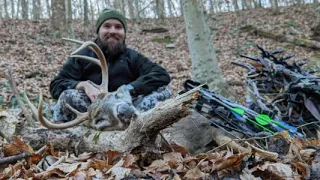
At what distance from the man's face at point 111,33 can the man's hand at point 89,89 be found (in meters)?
0.70

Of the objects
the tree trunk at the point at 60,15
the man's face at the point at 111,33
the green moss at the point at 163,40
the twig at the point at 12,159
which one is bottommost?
the twig at the point at 12,159

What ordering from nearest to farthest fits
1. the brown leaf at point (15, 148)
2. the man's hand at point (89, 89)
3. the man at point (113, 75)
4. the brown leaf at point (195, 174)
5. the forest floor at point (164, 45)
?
the brown leaf at point (195, 174)
the brown leaf at point (15, 148)
the man's hand at point (89, 89)
the man at point (113, 75)
the forest floor at point (164, 45)

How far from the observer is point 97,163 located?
241cm

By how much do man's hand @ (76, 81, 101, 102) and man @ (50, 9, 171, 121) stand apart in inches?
0.4

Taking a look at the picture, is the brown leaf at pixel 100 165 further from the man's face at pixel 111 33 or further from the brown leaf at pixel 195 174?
the man's face at pixel 111 33

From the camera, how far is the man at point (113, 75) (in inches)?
157

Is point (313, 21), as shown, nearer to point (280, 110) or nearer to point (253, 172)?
point (280, 110)

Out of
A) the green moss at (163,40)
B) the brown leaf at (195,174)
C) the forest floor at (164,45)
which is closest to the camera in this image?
the brown leaf at (195,174)

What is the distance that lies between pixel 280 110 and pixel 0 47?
11154 mm

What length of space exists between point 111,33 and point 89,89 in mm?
950

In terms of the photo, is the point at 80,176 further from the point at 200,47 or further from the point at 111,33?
the point at 200,47

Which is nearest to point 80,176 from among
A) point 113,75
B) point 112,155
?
point 112,155

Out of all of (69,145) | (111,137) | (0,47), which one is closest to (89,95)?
(69,145)

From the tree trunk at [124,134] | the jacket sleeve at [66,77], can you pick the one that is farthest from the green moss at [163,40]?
the tree trunk at [124,134]
